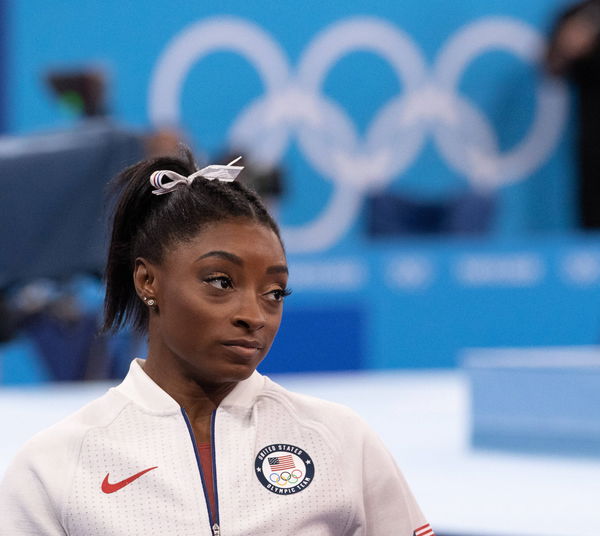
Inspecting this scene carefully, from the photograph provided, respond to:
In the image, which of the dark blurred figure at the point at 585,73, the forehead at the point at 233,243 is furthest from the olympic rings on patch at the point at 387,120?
the forehead at the point at 233,243

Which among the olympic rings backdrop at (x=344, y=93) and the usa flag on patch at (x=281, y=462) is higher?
the olympic rings backdrop at (x=344, y=93)

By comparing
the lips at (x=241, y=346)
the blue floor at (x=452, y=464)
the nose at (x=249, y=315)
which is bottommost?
the blue floor at (x=452, y=464)

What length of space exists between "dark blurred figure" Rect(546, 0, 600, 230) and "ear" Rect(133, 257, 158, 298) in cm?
557

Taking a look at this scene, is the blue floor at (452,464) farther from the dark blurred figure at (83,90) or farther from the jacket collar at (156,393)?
the dark blurred figure at (83,90)

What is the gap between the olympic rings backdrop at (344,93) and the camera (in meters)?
7.19

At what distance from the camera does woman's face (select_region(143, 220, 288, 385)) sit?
1.26 metres

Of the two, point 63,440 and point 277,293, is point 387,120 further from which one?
point 63,440

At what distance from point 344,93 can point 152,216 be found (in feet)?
20.5

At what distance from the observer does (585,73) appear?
21.6ft

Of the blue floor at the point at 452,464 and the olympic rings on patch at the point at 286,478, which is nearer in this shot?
the olympic rings on patch at the point at 286,478

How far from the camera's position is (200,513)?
48.6 inches

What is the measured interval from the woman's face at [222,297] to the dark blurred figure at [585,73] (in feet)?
18.2

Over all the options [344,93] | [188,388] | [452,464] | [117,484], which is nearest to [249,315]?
[188,388]

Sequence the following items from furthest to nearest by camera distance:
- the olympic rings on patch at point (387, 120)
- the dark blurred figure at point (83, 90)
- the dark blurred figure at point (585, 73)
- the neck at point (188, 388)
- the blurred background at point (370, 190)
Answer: the olympic rings on patch at point (387, 120) < the dark blurred figure at point (585, 73) < the dark blurred figure at point (83, 90) < the blurred background at point (370, 190) < the neck at point (188, 388)
